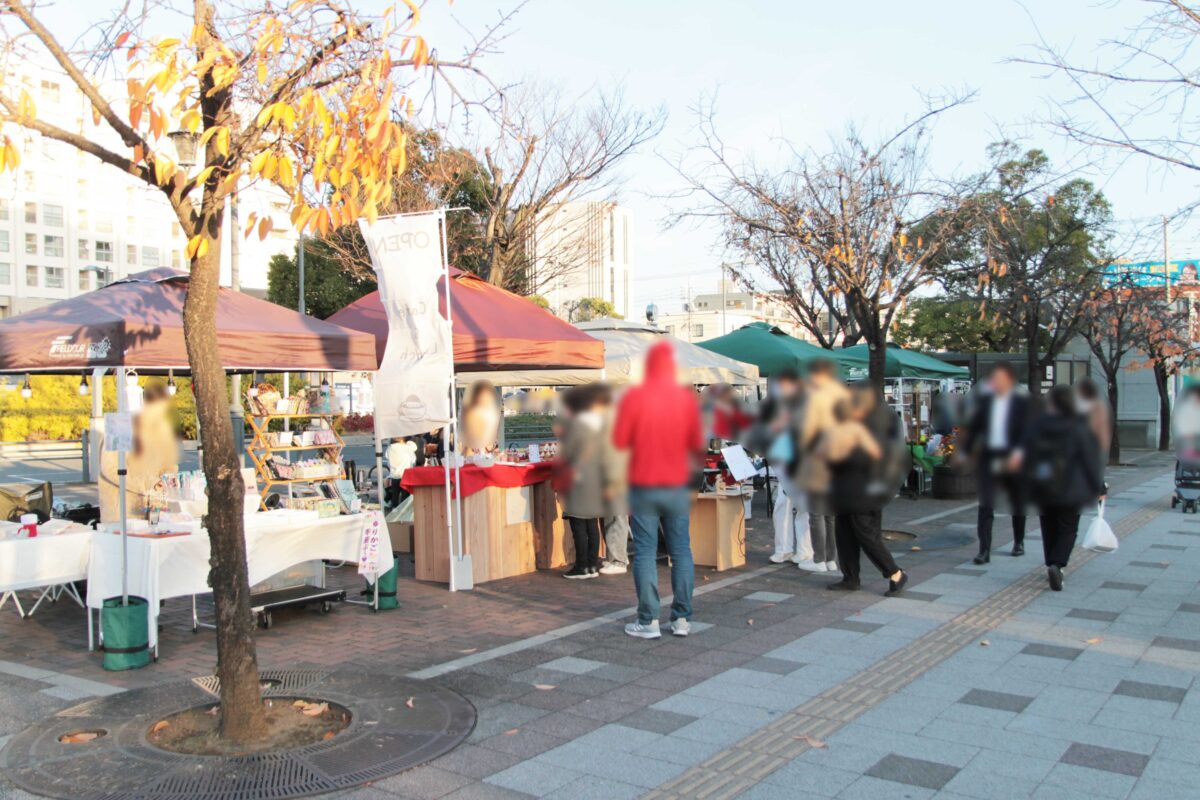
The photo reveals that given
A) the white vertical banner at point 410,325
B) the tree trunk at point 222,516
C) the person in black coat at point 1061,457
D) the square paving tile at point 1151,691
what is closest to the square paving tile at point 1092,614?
the square paving tile at point 1151,691

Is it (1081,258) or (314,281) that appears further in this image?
(314,281)

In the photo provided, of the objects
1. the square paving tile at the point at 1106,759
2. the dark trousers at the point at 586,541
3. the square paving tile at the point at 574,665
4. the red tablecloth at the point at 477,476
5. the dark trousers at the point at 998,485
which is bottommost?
the square paving tile at the point at 1106,759

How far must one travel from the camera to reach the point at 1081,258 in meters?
2.61

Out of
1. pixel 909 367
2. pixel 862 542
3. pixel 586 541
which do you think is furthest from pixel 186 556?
pixel 909 367

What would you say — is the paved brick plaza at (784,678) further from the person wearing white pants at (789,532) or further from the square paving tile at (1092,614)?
the person wearing white pants at (789,532)

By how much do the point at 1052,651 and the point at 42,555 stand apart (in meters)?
8.63

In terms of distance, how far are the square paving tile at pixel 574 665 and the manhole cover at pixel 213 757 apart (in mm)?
955

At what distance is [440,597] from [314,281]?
24794 millimetres

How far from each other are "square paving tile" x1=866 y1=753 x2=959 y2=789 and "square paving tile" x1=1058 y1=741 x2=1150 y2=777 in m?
0.73

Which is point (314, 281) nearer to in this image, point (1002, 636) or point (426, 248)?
point (426, 248)

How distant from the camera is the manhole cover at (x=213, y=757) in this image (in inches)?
193

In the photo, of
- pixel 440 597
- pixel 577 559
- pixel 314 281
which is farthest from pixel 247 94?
pixel 314 281

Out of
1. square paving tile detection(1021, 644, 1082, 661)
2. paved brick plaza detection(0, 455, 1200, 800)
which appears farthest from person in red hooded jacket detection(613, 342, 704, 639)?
square paving tile detection(1021, 644, 1082, 661)

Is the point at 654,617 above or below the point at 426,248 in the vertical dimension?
below
